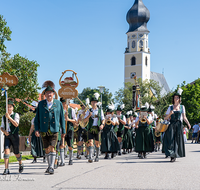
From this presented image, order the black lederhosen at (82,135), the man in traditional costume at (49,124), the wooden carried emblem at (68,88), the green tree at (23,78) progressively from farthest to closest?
the green tree at (23,78)
the black lederhosen at (82,135)
the wooden carried emblem at (68,88)
the man in traditional costume at (49,124)

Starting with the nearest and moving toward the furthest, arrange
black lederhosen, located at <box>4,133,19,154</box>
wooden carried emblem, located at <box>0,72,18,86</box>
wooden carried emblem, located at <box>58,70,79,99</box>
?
black lederhosen, located at <box>4,133,19,154</box>, wooden carried emblem, located at <box>0,72,18,86</box>, wooden carried emblem, located at <box>58,70,79,99</box>

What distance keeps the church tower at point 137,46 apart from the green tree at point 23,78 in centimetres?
8647

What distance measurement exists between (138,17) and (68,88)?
3785 inches

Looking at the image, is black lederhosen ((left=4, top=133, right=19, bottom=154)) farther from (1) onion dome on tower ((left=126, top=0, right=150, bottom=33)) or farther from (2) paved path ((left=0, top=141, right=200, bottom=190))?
(1) onion dome on tower ((left=126, top=0, right=150, bottom=33))

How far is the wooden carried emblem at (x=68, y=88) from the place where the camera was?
1223 cm

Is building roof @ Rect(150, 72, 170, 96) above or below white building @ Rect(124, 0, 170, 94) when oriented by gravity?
below

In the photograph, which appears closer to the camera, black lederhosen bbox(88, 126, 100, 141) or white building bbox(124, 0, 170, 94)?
black lederhosen bbox(88, 126, 100, 141)

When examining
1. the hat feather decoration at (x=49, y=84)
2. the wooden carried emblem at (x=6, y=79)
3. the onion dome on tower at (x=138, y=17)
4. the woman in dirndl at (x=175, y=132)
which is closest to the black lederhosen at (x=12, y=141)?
the wooden carried emblem at (x=6, y=79)

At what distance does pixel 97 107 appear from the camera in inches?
514

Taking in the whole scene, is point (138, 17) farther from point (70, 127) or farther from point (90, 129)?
point (70, 127)

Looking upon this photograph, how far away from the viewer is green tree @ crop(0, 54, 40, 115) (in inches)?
858

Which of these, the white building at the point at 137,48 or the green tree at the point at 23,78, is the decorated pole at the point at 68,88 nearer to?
the green tree at the point at 23,78

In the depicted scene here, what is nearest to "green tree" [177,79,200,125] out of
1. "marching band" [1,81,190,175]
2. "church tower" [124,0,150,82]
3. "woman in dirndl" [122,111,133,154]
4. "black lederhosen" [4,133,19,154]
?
"woman in dirndl" [122,111,133,154]

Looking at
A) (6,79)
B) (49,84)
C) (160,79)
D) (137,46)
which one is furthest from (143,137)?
(160,79)
